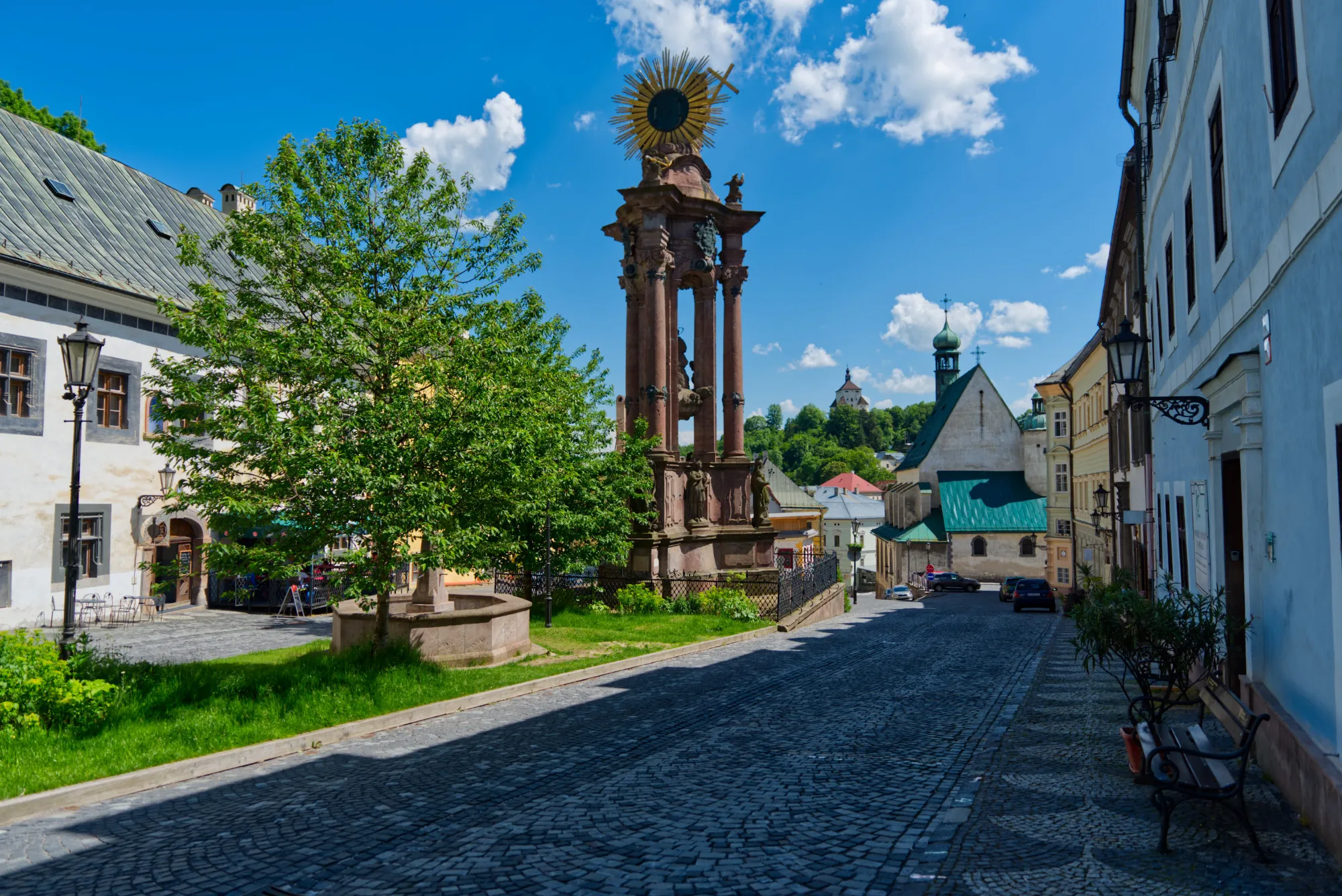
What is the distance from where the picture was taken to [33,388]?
768 inches

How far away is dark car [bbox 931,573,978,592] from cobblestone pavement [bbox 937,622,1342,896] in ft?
151

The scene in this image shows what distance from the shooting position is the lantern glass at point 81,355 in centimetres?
1002

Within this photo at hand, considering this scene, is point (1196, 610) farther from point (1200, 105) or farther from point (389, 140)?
point (389, 140)

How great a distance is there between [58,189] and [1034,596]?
32716 mm

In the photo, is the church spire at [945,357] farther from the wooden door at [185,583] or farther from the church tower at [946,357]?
the wooden door at [185,583]

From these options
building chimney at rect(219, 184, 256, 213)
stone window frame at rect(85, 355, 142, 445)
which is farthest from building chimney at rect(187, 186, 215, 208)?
stone window frame at rect(85, 355, 142, 445)

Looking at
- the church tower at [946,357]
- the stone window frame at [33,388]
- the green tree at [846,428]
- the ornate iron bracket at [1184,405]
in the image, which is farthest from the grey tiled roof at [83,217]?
the green tree at [846,428]

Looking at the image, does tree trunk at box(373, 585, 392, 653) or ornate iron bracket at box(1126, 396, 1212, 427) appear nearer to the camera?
ornate iron bracket at box(1126, 396, 1212, 427)

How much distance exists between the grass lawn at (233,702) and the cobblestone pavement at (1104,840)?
22.3ft

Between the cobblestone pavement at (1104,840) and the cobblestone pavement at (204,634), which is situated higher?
the cobblestone pavement at (1104,840)

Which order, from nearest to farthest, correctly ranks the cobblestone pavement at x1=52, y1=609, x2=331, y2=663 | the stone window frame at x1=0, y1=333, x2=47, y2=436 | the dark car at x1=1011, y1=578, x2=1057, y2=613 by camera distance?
the cobblestone pavement at x1=52, y1=609, x2=331, y2=663 < the stone window frame at x1=0, y1=333, x2=47, y2=436 < the dark car at x1=1011, y1=578, x2=1057, y2=613

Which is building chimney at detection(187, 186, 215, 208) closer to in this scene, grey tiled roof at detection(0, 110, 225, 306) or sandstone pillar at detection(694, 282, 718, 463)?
grey tiled roof at detection(0, 110, 225, 306)

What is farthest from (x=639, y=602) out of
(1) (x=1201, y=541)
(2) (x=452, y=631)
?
(1) (x=1201, y=541)

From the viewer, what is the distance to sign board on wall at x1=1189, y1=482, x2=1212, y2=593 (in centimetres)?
1027
